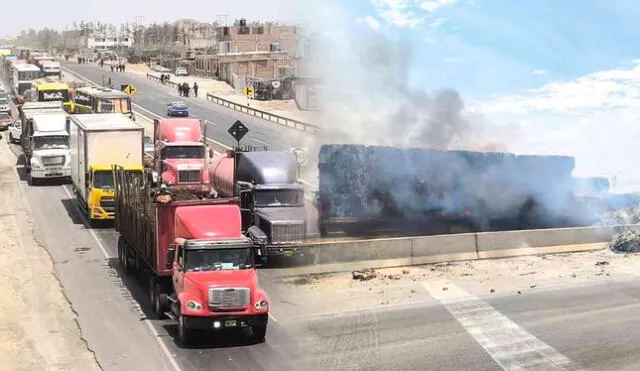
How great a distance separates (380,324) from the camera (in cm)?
1889

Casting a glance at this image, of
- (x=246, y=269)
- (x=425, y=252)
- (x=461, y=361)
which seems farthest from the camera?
(x=425, y=252)

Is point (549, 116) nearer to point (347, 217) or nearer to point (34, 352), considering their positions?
point (347, 217)

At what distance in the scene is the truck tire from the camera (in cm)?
1898

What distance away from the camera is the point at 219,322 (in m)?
16.8

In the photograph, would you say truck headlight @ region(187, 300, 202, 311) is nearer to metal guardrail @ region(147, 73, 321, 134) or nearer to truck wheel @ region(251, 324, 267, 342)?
truck wheel @ region(251, 324, 267, 342)

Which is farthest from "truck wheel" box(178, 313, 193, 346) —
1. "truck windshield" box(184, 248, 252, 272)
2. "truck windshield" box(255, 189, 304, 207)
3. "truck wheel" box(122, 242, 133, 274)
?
"truck windshield" box(255, 189, 304, 207)

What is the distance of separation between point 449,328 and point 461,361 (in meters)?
2.42

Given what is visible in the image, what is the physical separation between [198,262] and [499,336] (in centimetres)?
681

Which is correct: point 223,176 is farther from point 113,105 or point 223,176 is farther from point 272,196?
point 113,105

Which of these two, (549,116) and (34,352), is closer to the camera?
(34,352)

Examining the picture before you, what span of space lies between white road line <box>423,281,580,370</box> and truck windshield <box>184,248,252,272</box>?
17.6 ft

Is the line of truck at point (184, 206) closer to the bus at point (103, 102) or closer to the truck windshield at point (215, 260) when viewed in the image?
the truck windshield at point (215, 260)

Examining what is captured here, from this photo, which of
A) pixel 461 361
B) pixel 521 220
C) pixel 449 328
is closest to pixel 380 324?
pixel 449 328

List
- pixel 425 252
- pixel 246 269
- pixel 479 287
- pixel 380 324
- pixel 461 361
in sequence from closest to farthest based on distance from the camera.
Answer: pixel 461 361 → pixel 246 269 → pixel 380 324 → pixel 479 287 → pixel 425 252
